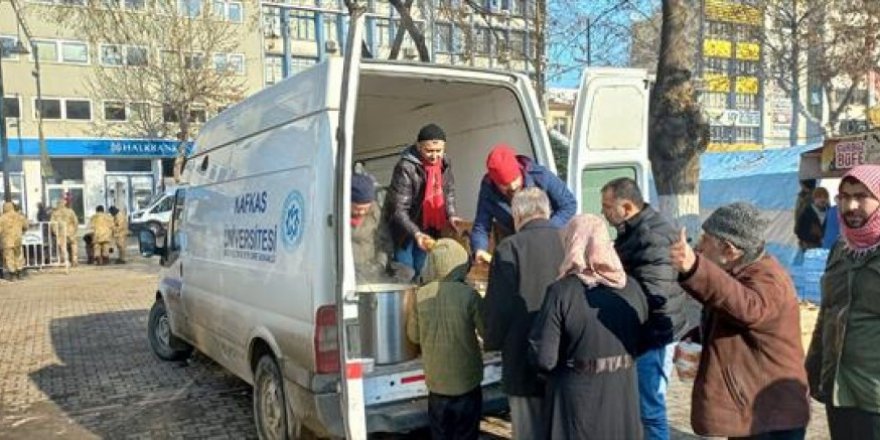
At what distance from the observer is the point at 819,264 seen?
840 centimetres

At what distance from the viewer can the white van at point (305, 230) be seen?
3951mm

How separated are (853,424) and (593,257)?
127 centimetres

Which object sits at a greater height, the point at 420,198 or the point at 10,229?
the point at 420,198

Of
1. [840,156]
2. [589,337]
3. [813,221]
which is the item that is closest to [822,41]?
[840,156]

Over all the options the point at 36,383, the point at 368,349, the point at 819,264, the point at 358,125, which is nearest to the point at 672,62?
the point at 819,264

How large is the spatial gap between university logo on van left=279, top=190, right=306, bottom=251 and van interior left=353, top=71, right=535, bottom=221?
1.42 meters

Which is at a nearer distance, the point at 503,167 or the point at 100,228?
the point at 503,167

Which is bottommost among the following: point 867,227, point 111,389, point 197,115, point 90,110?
point 111,389

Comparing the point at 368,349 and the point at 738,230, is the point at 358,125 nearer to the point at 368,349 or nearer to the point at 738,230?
the point at 368,349

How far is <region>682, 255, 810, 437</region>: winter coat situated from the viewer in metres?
2.96

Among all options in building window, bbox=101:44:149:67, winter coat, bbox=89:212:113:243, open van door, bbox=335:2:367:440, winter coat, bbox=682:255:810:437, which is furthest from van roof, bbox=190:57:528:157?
building window, bbox=101:44:149:67

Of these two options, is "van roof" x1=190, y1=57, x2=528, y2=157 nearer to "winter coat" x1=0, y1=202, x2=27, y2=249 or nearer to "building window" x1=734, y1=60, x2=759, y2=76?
"winter coat" x1=0, y1=202, x2=27, y2=249

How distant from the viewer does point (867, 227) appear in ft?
9.23

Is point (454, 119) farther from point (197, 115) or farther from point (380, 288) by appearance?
point (197, 115)
